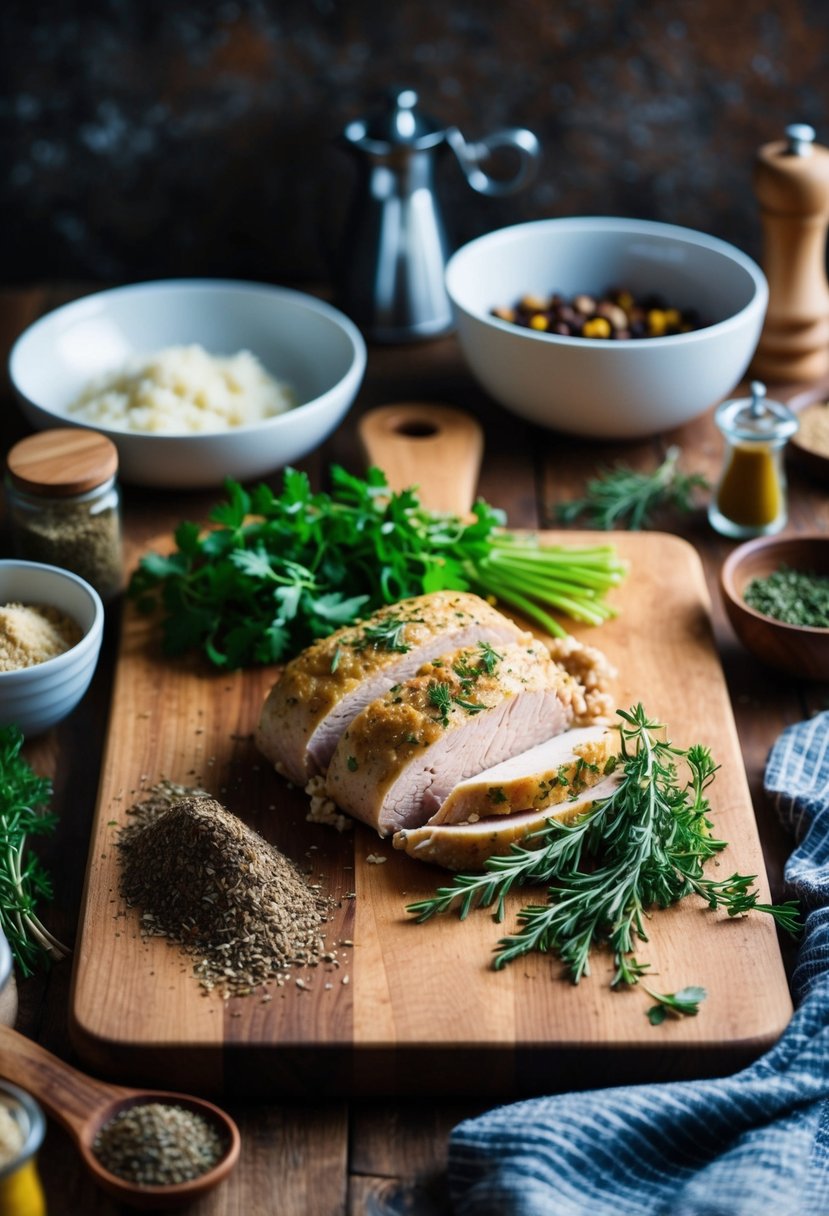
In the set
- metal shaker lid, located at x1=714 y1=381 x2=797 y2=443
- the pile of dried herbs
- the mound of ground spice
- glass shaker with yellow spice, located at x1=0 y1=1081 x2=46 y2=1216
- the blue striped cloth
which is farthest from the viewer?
metal shaker lid, located at x1=714 y1=381 x2=797 y2=443

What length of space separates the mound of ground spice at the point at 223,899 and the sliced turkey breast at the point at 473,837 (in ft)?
0.60

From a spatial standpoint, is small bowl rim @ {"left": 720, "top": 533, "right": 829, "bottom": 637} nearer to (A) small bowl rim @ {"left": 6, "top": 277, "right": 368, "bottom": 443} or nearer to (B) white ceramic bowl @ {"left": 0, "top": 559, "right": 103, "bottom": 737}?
(A) small bowl rim @ {"left": 6, "top": 277, "right": 368, "bottom": 443}

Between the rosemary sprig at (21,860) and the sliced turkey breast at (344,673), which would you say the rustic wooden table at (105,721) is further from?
the sliced turkey breast at (344,673)

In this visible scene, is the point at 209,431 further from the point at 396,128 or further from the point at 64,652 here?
the point at 396,128

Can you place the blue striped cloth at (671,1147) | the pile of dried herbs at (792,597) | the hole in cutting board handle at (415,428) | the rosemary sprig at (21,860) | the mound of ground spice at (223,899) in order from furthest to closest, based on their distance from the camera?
1. the hole in cutting board handle at (415,428)
2. the pile of dried herbs at (792,597)
3. the rosemary sprig at (21,860)
4. the mound of ground spice at (223,899)
5. the blue striped cloth at (671,1147)

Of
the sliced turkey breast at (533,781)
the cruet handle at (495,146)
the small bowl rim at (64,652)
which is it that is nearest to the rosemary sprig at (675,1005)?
the sliced turkey breast at (533,781)

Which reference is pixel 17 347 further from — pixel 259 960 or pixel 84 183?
pixel 259 960

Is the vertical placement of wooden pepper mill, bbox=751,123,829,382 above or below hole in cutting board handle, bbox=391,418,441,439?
above

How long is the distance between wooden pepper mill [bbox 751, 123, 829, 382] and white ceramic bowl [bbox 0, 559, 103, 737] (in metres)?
2.27

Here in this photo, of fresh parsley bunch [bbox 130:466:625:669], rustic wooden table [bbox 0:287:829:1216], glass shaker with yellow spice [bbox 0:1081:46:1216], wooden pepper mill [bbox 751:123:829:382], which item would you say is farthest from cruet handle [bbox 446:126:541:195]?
glass shaker with yellow spice [bbox 0:1081:46:1216]

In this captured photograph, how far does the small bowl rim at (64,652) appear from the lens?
2.57 meters

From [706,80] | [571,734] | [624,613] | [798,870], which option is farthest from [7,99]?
[798,870]

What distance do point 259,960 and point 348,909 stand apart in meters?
0.19

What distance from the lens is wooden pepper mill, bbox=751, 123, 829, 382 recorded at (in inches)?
152
